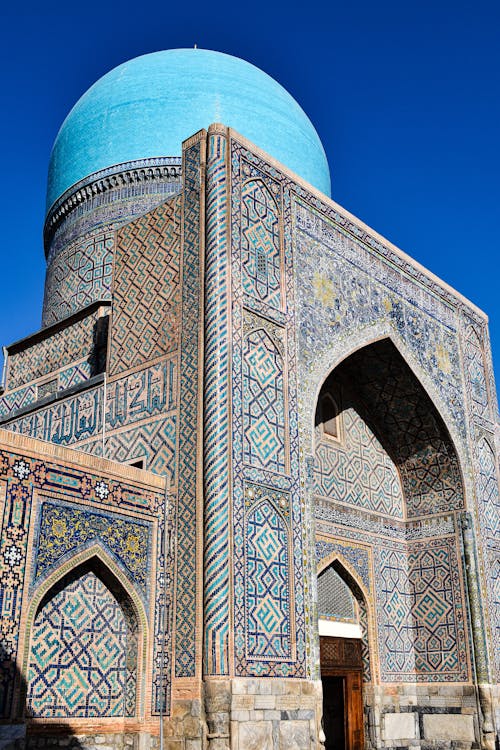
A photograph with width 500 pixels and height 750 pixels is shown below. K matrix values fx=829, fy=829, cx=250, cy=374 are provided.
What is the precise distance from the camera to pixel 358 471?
8.41 metres

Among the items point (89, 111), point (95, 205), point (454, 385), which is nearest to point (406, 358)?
point (454, 385)

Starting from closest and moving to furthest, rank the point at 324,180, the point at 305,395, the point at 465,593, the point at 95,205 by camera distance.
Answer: the point at 305,395, the point at 465,593, the point at 95,205, the point at 324,180

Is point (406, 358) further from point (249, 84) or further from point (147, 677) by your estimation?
point (249, 84)

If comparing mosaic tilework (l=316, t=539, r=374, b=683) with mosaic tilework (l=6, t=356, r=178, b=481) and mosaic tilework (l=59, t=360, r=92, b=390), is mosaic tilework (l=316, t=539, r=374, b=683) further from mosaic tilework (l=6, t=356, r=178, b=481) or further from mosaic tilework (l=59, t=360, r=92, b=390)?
mosaic tilework (l=59, t=360, r=92, b=390)

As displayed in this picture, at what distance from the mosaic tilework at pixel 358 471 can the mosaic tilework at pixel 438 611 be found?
555mm

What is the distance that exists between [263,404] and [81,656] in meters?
2.22

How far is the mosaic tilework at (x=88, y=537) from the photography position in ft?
17.0

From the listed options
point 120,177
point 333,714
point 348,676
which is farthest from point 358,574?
point 120,177

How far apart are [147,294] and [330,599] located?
3223mm

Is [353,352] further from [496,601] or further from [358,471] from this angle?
[496,601]

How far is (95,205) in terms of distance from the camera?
10680mm

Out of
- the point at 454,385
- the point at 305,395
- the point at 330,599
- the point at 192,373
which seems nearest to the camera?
the point at 192,373

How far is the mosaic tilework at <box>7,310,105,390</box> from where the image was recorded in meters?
8.71

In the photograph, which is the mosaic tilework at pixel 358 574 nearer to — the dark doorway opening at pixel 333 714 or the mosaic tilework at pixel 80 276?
the dark doorway opening at pixel 333 714
